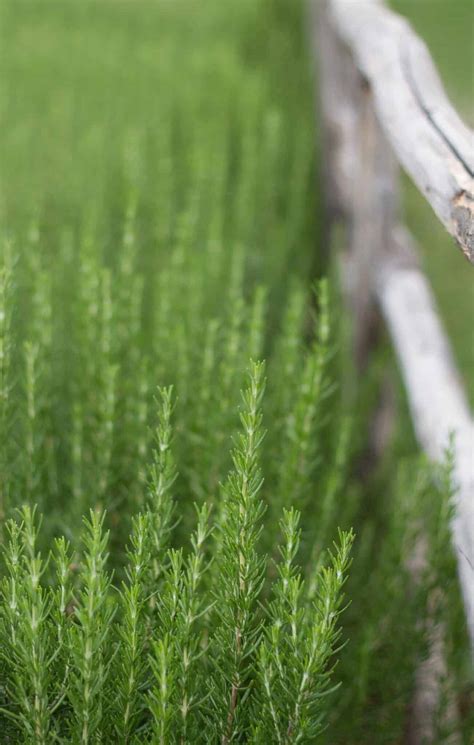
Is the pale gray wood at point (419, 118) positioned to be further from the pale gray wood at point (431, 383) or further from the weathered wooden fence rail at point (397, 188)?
the pale gray wood at point (431, 383)

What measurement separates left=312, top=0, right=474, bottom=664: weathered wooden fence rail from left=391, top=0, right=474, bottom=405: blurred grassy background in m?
0.50

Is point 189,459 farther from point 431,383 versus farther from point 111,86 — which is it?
point 111,86

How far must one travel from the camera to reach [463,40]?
6094 mm

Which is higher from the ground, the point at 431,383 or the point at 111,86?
the point at 111,86

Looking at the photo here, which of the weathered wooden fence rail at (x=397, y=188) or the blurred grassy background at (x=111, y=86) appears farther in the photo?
the blurred grassy background at (x=111, y=86)

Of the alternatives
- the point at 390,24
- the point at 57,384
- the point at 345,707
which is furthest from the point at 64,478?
the point at 390,24

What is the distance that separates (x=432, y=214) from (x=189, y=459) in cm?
349

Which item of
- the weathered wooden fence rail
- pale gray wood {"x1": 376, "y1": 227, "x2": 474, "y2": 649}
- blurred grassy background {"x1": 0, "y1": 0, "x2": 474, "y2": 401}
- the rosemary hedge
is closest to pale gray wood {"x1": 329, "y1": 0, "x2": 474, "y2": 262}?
the weathered wooden fence rail

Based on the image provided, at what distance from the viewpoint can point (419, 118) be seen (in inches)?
70.1

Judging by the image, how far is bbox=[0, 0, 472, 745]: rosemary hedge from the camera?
4.14ft

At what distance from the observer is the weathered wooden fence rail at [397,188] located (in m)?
1.61

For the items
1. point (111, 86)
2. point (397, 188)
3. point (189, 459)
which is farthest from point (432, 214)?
point (189, 459)

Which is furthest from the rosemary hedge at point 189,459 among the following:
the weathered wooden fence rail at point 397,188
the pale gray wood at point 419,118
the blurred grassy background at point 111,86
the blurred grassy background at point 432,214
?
the blurred grassy background at point 432,214

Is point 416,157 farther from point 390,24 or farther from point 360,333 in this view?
point 360,333
